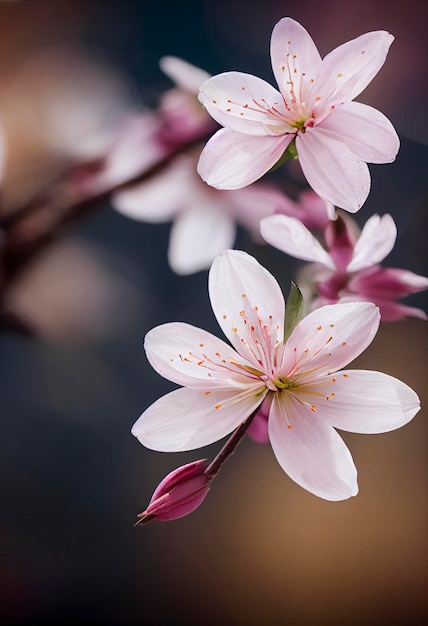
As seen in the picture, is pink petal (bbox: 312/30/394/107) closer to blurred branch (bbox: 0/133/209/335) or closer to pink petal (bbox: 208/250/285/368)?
pink petal (bbox: 208/250/285/368)

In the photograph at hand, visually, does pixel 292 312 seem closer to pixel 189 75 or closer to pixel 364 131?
pixel 364 131

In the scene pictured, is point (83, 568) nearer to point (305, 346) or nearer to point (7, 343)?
point (7, 343)

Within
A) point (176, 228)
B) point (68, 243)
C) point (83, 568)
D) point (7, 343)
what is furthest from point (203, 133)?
point (83, 568)

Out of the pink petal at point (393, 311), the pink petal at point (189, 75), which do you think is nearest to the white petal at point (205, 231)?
the pink petal at point (189, 75)

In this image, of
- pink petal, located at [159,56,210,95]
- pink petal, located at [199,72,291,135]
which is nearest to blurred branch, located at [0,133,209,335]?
pink petal, located at [159,56,210,95]

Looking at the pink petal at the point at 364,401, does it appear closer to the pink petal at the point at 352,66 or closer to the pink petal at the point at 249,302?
the pink petal at the point at 249,302

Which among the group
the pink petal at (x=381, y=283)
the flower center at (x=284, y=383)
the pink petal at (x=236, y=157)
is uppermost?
the pink petal at (x=236, y=157)
